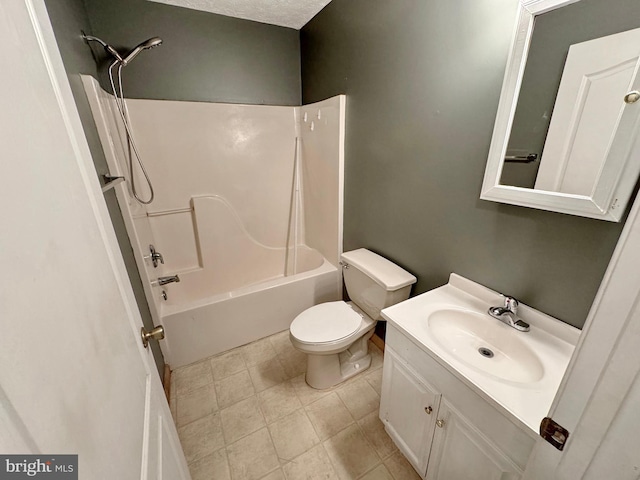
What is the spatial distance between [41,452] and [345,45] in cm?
214

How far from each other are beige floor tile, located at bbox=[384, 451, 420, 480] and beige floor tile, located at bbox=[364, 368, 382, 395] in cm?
36

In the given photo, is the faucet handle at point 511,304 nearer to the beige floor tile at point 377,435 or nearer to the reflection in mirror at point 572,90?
the reflection in mirror at point 572,90

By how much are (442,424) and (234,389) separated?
4.08 feet

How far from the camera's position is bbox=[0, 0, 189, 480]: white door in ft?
0.96

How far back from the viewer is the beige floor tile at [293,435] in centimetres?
137

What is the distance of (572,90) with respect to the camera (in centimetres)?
87

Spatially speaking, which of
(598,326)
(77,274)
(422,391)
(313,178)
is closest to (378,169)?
(313,178)

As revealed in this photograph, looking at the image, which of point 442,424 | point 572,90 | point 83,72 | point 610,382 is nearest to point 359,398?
point 442,424

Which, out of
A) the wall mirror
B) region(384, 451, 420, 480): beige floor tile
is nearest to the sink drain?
the wall mirror

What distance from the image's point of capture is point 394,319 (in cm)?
112

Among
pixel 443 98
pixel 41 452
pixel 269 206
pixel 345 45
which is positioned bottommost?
pixel 269 206

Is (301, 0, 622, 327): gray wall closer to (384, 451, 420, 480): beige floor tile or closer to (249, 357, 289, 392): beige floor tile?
(384, 451, 420, 480): beige floor tile

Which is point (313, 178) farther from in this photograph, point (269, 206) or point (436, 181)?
point (436, 181)

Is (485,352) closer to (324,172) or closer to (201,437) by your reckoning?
(201,437)
